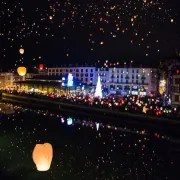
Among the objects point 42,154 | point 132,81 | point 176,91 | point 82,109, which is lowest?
point 82,109

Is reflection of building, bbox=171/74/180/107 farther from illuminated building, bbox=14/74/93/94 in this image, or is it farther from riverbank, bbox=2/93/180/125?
illuminated building, bbox=14/74/93/94

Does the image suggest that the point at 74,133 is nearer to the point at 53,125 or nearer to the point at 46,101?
the point at 53,125

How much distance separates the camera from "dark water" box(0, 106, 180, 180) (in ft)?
47.1

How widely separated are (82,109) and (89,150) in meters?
16.2

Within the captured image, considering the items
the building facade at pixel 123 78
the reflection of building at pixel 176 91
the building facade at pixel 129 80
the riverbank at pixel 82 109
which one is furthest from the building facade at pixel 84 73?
the reflection of building at pixel 176 91

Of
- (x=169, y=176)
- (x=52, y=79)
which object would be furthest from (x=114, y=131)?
(x=52, y=79)

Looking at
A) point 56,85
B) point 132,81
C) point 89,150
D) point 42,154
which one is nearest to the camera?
point 42,154

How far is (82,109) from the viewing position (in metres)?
34.7

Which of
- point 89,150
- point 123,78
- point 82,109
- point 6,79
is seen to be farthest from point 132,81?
point 89,150

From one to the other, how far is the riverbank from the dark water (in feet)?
4.98

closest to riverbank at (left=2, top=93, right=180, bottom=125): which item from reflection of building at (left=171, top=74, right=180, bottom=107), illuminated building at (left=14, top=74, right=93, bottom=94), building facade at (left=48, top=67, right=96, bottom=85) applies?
illuminated building at (left=14, top=74, right=93, bottom=94)

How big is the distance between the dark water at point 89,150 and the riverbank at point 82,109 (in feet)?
4.98

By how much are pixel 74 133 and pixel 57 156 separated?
22.8 feet

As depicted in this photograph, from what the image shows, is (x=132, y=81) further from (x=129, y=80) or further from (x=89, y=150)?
(x=89, y=150)
